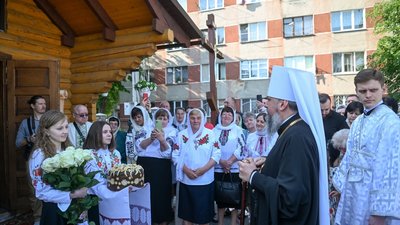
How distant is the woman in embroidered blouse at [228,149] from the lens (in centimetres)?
570

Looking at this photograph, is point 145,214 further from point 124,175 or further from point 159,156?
point 124,175

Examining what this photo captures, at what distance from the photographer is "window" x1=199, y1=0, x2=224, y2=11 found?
28.0 metres

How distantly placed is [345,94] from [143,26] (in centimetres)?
2064

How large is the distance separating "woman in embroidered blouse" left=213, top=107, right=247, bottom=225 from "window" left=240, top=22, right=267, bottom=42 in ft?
70.5

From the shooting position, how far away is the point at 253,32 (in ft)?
88.2

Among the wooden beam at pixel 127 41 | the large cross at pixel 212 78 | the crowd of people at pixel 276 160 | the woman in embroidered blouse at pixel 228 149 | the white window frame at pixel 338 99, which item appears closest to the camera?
the crowd of people at pixel 276 160

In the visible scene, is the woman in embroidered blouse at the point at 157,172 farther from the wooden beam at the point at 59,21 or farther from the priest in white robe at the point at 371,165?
the wooden beam at the point at 59,21

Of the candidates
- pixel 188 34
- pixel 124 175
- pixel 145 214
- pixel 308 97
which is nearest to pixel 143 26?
pixel 188 34

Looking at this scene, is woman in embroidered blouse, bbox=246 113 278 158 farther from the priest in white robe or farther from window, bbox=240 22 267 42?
window, bbox=240 22 267 42

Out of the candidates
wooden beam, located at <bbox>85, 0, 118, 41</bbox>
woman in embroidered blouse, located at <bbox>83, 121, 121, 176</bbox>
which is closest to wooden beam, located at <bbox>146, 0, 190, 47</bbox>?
wooden beam, located at <bbox>85, 0, 118, 41</bbox>

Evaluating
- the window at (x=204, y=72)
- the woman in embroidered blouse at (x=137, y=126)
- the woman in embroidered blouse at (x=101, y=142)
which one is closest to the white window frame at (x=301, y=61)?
the window at (x=204, y=72)

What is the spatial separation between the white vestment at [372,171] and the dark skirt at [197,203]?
2126mm

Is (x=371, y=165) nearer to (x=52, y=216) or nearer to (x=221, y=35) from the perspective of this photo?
(x=52, y=216)

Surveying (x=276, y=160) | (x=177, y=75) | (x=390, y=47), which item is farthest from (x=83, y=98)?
(x=177, y=75)
